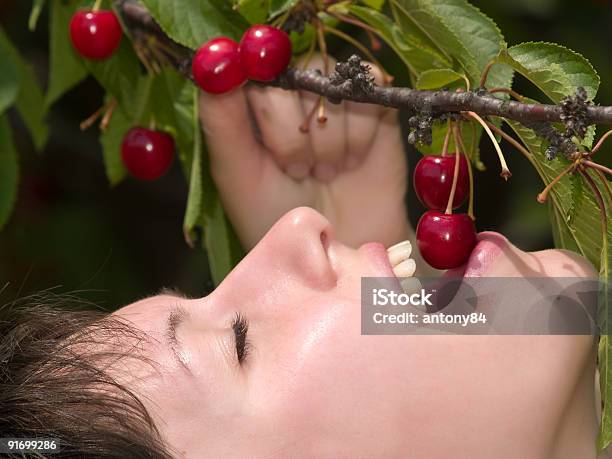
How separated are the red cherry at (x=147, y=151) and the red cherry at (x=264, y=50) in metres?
0.31

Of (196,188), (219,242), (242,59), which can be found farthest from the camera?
(219,242)

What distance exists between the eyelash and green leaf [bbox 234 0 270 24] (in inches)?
19.8

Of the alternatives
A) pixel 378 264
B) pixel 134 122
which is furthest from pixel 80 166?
pixel 378 264

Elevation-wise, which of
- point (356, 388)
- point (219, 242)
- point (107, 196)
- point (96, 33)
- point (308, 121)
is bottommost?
point (107, 196)

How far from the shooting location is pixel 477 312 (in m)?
1.15

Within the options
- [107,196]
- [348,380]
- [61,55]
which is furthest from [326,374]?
[107,196]

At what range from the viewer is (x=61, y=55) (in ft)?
6.02

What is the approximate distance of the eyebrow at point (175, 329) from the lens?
45.8 inches

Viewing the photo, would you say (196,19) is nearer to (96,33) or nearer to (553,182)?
(96,33)

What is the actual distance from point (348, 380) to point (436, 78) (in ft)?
1.21

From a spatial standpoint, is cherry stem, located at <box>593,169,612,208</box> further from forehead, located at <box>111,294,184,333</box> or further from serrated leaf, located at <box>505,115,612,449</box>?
forehead, located at <box>111,294,184,333</box>

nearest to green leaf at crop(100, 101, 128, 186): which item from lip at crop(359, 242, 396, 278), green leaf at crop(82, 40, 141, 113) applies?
green leaf at crop(82, 40, 141, 113)

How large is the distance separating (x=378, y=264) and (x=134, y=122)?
27.5 inches

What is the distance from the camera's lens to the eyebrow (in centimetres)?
116
